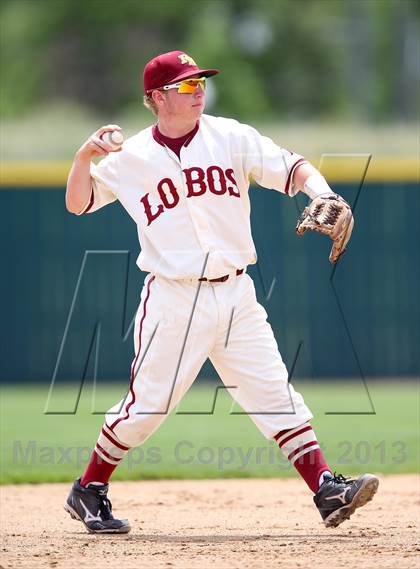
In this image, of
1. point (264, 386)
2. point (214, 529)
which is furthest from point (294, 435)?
point (214, 529)

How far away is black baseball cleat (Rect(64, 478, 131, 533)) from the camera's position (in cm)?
548

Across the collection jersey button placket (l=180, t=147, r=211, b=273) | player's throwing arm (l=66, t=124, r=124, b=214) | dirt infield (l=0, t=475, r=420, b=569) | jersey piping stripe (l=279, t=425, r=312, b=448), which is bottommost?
dirt infield (l=0, t=475, r=420, b=569)

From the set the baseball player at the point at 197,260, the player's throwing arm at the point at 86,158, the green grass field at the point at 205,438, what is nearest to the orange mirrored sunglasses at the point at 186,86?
the baseball player at the point at 197,260

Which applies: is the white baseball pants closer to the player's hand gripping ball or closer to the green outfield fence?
the player's hand gripping ball

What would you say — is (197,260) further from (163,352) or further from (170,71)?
(170,71)

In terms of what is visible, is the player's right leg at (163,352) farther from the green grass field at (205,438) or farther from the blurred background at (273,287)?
Answer: the blurred background at (273,287)

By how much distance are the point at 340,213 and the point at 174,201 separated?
27.5 inches

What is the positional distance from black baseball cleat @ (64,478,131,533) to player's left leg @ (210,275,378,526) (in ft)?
2.45

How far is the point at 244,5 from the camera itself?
1372 inches

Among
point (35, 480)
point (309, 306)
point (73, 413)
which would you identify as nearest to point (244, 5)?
point (309, 306)

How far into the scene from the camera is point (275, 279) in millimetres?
11844

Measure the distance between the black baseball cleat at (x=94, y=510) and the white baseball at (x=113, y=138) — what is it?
1.47m

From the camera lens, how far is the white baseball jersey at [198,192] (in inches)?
208

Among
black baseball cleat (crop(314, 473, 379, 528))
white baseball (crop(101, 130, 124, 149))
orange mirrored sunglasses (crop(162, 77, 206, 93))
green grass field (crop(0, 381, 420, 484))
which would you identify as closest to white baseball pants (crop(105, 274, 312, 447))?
black baseball cleat (crop(314, 473, 379, 528))
